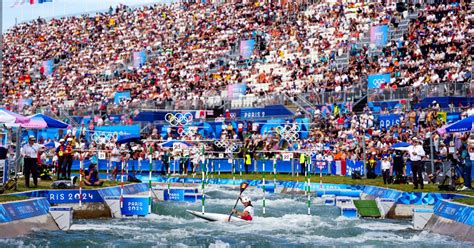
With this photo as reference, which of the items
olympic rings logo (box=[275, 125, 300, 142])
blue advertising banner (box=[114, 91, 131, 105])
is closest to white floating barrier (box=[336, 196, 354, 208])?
olympic rings logo (box=[275, 125, 300, 142])

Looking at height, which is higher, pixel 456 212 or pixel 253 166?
pixel 253 166

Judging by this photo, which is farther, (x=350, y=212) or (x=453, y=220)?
(x=350, y=212)

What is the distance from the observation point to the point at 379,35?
5625cm

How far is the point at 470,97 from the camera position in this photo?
1731 inches

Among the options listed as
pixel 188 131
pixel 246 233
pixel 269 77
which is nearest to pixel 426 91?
pixel 269 77

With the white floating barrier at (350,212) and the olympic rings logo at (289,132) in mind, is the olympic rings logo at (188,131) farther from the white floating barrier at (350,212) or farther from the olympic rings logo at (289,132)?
the white floating barrier at (350,212)

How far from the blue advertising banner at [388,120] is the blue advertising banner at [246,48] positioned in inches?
821

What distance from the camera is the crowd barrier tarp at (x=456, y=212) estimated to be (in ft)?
68.6

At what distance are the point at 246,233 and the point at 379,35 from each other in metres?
35.7

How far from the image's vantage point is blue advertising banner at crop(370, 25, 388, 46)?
56062mm

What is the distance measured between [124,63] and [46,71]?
480 inches

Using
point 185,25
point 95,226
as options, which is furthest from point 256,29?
point 95,226

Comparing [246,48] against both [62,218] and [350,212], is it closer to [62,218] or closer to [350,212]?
[350,212]

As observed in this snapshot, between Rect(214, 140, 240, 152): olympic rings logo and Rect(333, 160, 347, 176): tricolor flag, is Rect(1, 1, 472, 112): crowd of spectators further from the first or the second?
Rect(214, 140, 240, 152): olympic rings logo
